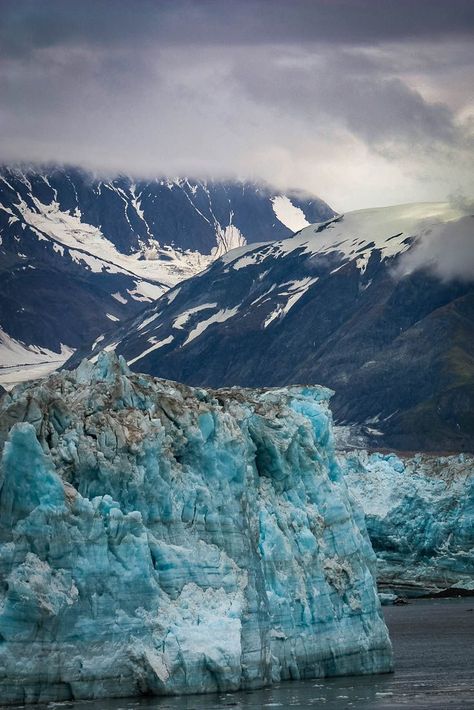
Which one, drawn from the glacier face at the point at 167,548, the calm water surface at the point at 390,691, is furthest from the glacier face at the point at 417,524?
the glacier face at the point at 167,548

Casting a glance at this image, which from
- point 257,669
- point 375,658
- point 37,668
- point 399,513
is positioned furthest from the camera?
point 399,513

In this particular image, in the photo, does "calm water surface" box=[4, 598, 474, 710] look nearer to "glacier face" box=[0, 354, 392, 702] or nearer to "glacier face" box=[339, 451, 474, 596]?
"glacier face" box=[0, 354, 392, 702]

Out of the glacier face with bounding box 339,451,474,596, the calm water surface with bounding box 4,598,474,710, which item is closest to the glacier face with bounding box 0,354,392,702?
the calm water surface with bounding box 4,598,474,710

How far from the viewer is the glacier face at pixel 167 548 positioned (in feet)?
189

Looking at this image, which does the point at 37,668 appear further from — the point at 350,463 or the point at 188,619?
the point at 350,463

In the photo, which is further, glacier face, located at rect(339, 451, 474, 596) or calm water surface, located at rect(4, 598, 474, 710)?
glacier face, located at rect(339, 451, 474, 596)

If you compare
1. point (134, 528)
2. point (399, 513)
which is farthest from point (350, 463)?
point (134, 528)

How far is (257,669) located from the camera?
2467 inches

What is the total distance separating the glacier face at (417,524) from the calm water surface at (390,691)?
4112cm

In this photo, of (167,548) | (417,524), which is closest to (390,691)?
(167,548)

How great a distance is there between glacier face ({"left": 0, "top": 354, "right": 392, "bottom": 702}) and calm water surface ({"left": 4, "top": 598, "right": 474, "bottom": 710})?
79 centimetres

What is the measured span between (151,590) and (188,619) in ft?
5.53

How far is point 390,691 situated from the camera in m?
67.6

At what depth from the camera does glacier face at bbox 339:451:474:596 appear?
14425cm
